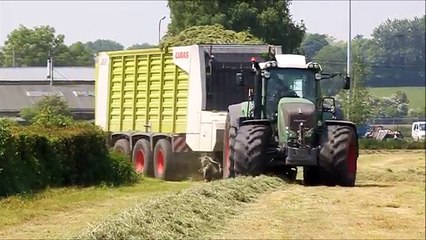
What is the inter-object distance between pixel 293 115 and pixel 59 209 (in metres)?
5.71

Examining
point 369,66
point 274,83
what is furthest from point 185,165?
point 369,66

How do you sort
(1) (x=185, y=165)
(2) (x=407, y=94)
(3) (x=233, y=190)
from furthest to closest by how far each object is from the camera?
(2) (x=407, y=94), (1) (x=185, y=165), (3) (x=233, y=190)

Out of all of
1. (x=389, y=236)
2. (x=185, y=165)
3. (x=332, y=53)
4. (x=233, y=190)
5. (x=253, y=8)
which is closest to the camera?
(x=389, y=236)

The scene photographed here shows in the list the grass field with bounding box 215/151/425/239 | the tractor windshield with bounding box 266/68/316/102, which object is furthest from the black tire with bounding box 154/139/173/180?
the grass field with bounding box 215/151/425/239

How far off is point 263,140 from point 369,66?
3038 cm

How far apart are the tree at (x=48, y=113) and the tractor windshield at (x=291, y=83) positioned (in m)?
4.13

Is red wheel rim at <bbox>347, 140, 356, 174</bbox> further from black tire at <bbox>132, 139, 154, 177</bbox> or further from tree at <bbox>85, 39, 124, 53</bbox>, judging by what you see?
tree at <bbox>85, 39, 124, 53</bbox>

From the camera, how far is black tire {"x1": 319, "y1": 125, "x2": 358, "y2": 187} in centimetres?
1881

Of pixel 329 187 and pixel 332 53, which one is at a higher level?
pixel 332 53

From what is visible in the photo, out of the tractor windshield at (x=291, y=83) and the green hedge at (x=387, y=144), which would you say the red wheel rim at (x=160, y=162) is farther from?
the green hedge at (x=387, y=144)

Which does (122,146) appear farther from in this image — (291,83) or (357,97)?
(357,97)

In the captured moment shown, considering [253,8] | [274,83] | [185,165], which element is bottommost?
[185,165]

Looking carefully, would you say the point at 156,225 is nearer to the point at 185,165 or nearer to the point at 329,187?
the point at 329,187

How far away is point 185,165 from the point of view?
2398 centimetres
